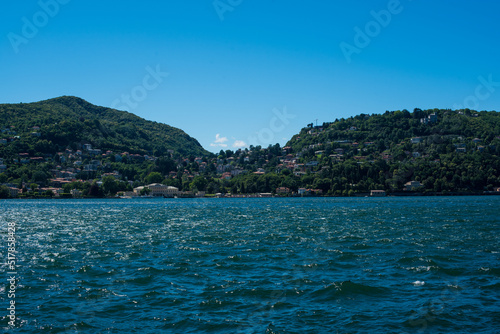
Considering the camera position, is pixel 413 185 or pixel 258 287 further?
pixel 413 185

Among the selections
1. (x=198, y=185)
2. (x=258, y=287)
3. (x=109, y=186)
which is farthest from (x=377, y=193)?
(x=258, y=287)

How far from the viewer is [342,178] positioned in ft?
531

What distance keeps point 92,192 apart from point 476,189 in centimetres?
13879

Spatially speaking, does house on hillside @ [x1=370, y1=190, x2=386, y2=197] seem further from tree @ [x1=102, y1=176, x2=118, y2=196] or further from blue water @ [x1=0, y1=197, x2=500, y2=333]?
blue water @ [x1=0, y1=197, x2=500, y2=333]

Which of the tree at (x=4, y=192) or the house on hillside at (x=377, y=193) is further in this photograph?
the house on hillside at (x=377, y=193)

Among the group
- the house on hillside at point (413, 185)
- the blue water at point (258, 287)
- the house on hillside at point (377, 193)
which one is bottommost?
the blue water at point (258, 287)

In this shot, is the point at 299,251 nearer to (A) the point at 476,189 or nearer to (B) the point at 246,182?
(A) the point at 476,189

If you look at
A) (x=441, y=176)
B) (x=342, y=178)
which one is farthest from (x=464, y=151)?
(x=342, y=178)

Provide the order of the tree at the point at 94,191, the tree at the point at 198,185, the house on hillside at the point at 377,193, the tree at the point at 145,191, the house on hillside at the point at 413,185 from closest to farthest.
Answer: the house on hillside at the point at 413,185, the house on hillside at the point at 377,193, the tree at the point at 94,191, the tree at the point at 145,191, the tree at the point at 198,185

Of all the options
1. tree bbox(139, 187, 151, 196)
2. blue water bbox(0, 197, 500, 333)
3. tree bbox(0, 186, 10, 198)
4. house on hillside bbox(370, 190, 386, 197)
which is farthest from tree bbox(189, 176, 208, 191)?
A: blue water bbox(0, 197, 500, 333)

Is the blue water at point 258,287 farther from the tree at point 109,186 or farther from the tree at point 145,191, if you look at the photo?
the tree at point 145,191

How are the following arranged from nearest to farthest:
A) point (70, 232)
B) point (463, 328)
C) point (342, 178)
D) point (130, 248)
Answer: point (463, 328) → point (130, 248) → point (70, 232) → point (342, 178)

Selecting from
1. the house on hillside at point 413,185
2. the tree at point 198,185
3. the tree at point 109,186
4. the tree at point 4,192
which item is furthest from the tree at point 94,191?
the house on hillside at point 413,185

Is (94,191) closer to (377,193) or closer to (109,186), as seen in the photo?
(109,186)
